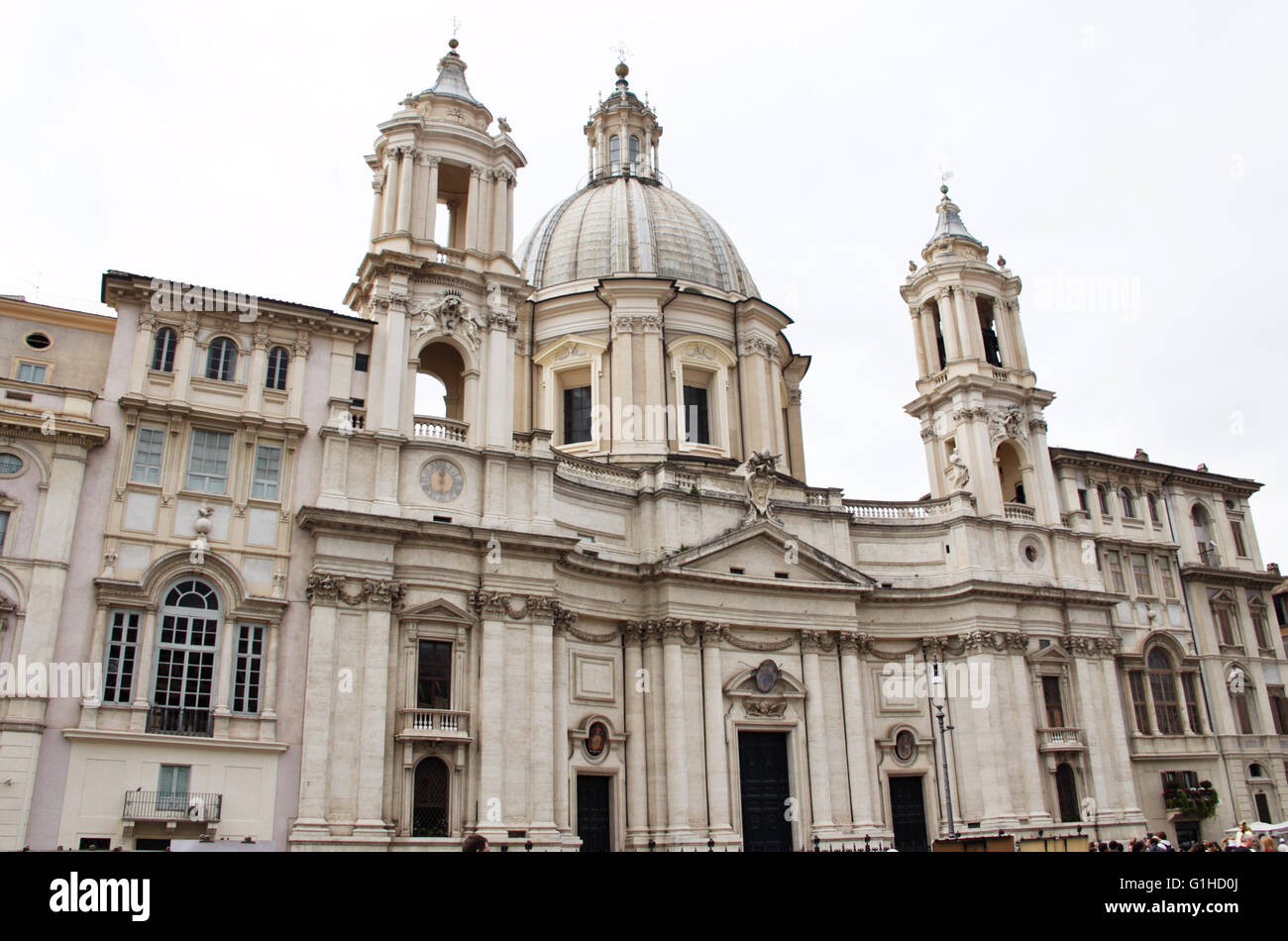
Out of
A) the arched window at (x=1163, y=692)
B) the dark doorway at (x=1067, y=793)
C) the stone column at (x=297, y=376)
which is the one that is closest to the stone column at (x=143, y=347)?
the stone column at (x=297, y=376)

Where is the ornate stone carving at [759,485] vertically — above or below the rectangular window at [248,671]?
above

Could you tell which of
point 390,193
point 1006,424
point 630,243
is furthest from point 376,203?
point 1006,424

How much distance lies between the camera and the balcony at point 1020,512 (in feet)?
145

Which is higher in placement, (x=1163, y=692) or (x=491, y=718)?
(x=1163, y=692)

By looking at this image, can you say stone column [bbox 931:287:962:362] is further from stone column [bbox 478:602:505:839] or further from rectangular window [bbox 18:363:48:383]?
rectangular window [bbox 18:363:48:383]

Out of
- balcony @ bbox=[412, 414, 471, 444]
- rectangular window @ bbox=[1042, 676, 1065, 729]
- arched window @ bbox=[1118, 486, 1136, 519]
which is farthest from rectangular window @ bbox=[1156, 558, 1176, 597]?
balcony @ bbox=[412, 414, 471, 444]

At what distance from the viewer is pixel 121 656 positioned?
26125 millimetres

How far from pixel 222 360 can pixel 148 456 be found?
3.62m

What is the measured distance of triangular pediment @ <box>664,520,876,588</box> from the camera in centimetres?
3719

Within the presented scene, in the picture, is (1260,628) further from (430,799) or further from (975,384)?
(430,799)

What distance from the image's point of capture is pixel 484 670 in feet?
99.8

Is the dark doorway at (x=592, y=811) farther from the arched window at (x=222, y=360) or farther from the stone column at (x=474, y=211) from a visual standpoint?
the stone column at (x=474, y=211)

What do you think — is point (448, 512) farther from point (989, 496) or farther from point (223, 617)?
point (989, 496)

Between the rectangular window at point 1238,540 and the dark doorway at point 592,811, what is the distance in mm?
33844
